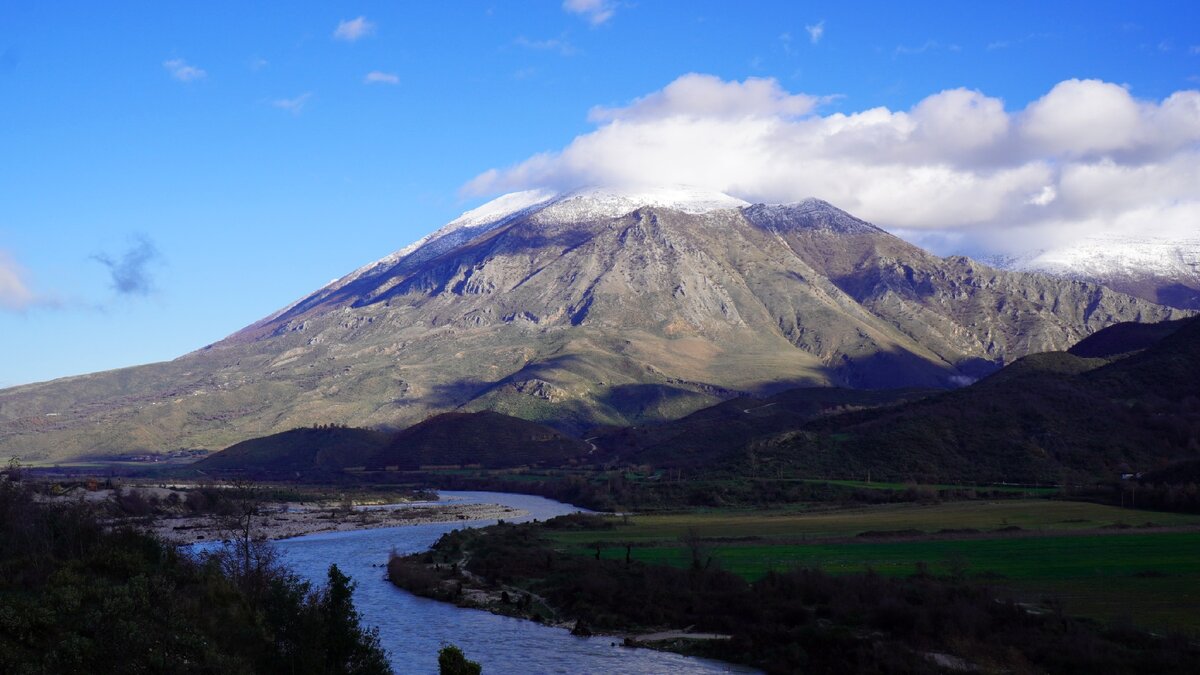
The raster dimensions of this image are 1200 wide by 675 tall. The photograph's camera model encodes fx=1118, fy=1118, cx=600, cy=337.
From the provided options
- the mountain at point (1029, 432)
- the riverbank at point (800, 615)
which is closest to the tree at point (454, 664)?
the riverbank at point (800, 615)

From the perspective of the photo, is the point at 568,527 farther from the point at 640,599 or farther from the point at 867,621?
the point at 867,621

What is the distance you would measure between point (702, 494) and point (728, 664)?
3573 inches

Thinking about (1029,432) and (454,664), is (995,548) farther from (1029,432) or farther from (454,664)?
(1029,432)

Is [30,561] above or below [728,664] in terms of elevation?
above

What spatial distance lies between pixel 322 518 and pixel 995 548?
301ft

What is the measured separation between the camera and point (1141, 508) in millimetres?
107875

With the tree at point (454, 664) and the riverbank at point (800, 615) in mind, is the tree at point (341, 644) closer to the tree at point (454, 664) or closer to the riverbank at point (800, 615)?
the tree at point (454, 664)

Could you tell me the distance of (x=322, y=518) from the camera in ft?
480

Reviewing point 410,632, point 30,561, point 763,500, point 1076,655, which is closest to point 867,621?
point 1076,655

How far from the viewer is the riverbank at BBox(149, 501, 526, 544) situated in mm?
120500

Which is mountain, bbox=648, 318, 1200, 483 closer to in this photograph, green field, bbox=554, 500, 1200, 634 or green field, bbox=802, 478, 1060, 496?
green field, bbox=802, 478, 1060, 496

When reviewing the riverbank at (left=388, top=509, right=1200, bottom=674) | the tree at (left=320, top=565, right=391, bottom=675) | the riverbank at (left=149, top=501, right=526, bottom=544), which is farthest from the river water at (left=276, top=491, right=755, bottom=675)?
the riverbank at (left=149, top=501, right=526, bottom=544)

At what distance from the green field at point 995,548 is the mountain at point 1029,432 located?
78.5ft

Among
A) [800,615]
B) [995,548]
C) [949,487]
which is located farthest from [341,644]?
[949,487]
